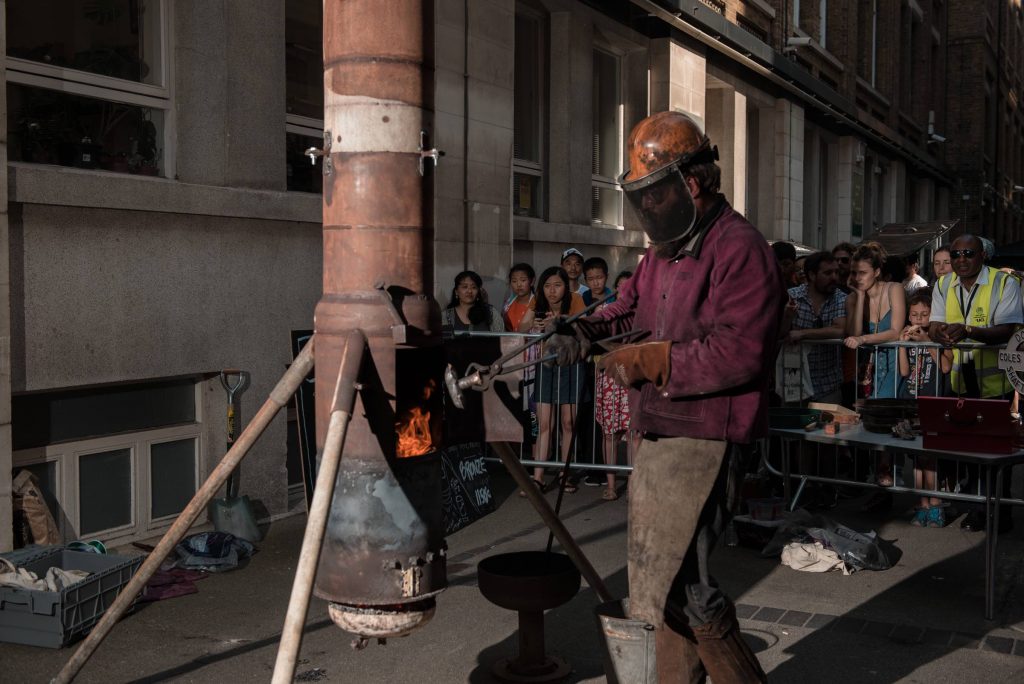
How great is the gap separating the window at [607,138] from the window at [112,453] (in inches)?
332

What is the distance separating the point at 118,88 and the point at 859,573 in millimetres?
5882

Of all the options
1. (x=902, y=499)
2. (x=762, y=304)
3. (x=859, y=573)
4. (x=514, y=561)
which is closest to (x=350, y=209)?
(x=762, y=304)

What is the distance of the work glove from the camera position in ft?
14.5

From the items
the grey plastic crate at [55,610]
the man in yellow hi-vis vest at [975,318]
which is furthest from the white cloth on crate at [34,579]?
the man in yellow hi-vis vest at [975,318]

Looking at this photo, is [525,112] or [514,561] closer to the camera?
[514,561]

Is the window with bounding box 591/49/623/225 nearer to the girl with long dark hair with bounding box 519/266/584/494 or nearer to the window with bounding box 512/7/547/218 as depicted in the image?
the window with bounding box 512/7/547/218

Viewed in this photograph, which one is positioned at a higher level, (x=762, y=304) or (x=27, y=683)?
(x=762, y=304)

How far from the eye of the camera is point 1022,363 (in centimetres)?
771

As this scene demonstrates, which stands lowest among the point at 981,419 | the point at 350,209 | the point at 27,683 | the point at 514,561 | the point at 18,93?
the point at 27,683

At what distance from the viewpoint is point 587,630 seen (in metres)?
5.93

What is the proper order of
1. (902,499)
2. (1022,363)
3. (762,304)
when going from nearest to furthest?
(762,304)
(1022,363)
(902,499)

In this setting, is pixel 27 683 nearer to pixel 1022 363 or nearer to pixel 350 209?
pixel 350 209

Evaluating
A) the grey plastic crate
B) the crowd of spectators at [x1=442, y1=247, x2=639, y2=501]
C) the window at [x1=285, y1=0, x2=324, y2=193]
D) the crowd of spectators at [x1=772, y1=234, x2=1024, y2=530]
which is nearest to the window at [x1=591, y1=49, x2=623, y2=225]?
the crowd of spectators at [x1=442, y1=247, x2=639, y2=501]

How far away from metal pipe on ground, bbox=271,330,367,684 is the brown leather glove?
94cm
